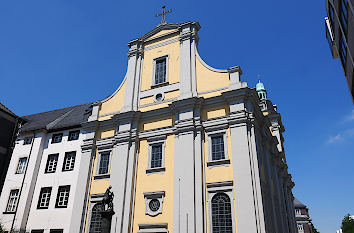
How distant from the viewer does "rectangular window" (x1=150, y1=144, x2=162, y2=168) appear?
19.0m

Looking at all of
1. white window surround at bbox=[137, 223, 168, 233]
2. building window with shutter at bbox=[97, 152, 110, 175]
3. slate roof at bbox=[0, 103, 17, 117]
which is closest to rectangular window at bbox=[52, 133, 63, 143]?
slate roof at bbox=[0, 103, 17, 117]

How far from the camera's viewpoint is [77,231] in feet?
61.4

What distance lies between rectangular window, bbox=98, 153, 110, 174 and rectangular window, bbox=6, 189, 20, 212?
361 inches

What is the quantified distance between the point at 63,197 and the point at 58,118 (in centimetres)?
1020

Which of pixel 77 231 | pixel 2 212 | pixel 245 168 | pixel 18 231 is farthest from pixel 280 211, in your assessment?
pixel 2 212

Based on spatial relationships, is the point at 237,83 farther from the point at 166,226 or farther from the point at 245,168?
the point at 166,226

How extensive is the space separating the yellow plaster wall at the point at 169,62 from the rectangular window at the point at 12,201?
1486cm

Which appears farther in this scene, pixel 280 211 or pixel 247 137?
pixel 280 211

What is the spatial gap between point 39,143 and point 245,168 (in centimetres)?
1961

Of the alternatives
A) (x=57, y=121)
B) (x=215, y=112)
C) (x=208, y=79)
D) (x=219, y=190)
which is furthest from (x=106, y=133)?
(x=219, y=190)

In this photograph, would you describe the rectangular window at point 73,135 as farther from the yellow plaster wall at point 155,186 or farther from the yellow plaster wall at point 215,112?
the yellow plaster wall at point 215,112

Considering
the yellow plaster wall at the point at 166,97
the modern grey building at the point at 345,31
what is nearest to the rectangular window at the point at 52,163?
the yellow plaster wall at the point at 166,97

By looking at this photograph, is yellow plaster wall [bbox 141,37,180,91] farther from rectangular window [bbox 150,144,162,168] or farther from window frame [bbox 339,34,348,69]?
window frame [bbox 339,34,348,69]

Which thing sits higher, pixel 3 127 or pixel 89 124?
pixel 89 124
